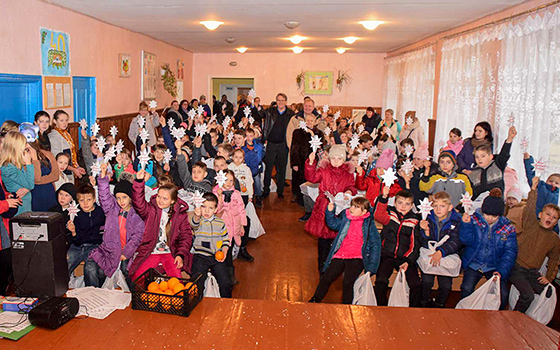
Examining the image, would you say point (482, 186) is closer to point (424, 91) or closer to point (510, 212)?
point (510, 212)

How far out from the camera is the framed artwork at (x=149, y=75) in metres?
10.2

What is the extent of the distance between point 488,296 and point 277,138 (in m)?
4.38

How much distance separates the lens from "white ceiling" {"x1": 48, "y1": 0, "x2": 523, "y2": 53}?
6.10m

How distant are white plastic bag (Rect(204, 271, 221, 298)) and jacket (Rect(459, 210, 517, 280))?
1.98 metres

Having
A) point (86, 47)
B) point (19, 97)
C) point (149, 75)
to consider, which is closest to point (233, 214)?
point (19, 97)

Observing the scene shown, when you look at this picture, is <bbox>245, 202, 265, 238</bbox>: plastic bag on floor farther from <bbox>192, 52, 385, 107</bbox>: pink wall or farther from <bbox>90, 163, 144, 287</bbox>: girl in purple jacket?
<bbox>192, 52, 385, 107</bbox>: pink wall

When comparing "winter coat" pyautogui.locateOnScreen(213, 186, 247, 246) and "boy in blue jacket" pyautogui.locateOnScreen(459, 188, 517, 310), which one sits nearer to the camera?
"boy in blue jacket" pyautogui.locateOnScreen(459, 188, 517, 310)

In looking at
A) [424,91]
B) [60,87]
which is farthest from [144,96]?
[424,91]

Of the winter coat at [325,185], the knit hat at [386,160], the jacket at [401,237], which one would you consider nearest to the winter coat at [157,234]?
the winter coat at [325,185]

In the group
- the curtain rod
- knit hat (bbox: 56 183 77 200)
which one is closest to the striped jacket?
knit hat (bbox: 56 183 77 200)

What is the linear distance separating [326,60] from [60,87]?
9.58 m

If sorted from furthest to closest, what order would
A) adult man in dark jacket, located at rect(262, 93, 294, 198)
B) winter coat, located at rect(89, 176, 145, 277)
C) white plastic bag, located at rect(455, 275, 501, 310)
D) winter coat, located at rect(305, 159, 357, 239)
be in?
adult man in dark jacket, located at rect(262, 93, 294, 198) < winter coat, located at rect(305, 159, 357, 239) < winter coat, located at rect(89, 176, 145, 277) < white plastic bag, located at rect(455, 275, 501, 310)

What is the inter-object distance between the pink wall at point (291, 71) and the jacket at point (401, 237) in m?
11.3

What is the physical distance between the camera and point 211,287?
3404 mm
